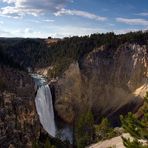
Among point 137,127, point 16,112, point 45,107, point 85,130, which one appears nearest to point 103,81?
point 45,107

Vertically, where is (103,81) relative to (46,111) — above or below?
above

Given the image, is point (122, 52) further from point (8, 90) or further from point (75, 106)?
point (8, 90)

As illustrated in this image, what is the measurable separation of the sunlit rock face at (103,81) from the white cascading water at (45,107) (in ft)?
17.7

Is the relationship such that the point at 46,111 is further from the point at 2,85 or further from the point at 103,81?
the point at 2,85

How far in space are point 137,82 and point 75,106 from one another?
1698 centimetres

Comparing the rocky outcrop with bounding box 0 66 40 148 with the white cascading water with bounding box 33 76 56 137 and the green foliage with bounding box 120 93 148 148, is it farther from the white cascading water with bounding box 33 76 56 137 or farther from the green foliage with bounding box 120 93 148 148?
the green foliage with bounding box 120 93 148 148

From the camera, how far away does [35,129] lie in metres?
67.7

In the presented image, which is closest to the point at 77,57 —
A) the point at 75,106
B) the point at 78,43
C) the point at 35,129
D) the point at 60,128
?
the point at 78,43

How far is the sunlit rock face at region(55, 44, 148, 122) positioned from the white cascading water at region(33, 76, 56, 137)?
213 inches

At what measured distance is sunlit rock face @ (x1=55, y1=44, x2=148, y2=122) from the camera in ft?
315

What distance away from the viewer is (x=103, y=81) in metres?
101

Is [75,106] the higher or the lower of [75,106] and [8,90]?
the lower

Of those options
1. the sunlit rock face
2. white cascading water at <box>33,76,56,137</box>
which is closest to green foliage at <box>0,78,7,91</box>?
white cascading water at <box>33,76,56,137</box>

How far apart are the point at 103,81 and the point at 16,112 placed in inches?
1591
